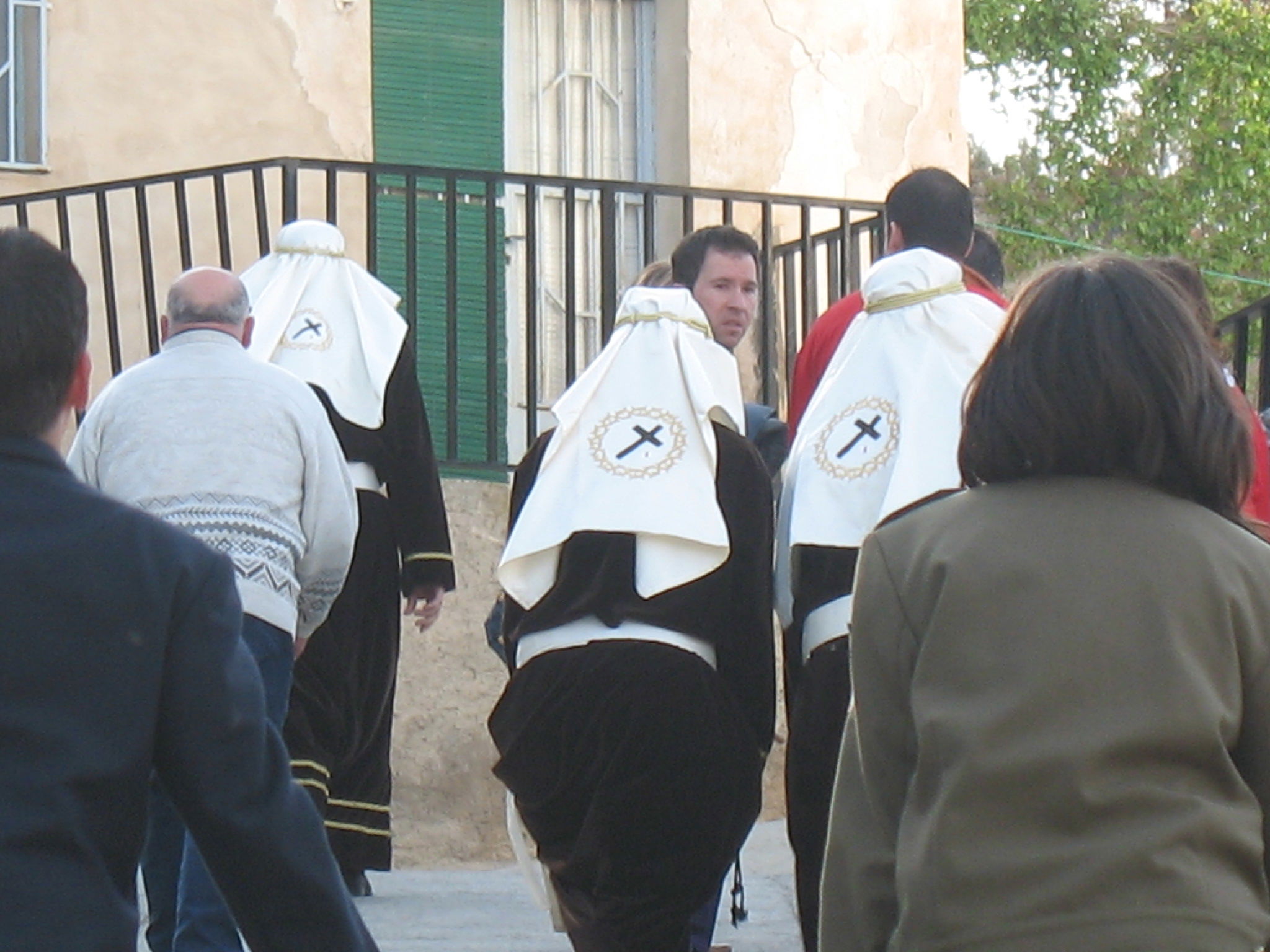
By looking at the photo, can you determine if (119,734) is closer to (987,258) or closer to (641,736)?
(641,736)

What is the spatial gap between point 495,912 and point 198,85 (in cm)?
445

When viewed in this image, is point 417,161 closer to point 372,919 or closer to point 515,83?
point 515,83

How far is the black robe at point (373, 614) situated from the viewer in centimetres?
642

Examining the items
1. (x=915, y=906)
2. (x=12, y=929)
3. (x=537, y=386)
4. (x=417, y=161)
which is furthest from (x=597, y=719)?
(x=417, y=161)

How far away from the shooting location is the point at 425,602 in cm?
656

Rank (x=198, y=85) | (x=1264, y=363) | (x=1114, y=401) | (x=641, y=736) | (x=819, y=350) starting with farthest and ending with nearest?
(x=198, y=85)
(x=1264, y=363)
(x=819, y=350)
(x=641, y=736)
(x=1114, y=401)

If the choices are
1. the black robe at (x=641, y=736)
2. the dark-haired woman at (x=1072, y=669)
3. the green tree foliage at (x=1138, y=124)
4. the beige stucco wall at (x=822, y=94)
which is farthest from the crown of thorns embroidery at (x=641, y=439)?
the green tree foliage at (x=1138, y=124)

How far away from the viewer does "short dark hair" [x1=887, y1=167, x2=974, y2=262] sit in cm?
574

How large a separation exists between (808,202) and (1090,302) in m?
7.21

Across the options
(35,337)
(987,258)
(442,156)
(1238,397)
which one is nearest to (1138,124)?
(442,156)

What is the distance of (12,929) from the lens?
241 centimetres

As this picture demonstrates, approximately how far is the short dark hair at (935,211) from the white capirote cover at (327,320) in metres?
1.53

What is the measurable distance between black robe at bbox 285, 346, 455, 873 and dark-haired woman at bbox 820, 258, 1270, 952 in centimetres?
369

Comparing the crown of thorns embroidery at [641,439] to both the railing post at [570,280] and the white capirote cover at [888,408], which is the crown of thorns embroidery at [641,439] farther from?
the railing post at [570,280]
